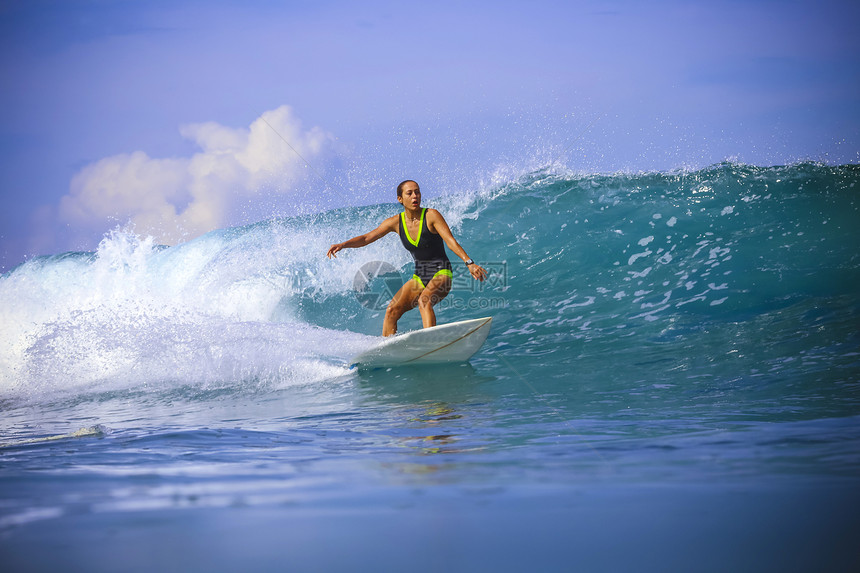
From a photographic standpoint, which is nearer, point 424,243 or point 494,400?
point 494,400

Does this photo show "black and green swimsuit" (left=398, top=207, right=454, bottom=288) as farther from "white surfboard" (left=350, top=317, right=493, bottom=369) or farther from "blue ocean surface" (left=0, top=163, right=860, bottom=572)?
"blue ocean surface" (left=0, top=163, right=860, bottom=572)

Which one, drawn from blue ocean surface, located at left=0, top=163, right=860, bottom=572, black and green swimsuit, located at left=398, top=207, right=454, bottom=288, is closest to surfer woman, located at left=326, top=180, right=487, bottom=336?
black and green swimsuit, located at left=398, top=207, right=454, bottom=288

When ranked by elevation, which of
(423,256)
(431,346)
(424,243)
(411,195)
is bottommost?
(431,346)

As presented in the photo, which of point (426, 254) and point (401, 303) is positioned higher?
point (426, 254)

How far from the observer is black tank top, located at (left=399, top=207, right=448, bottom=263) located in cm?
581

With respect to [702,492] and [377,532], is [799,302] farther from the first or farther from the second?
[377,532]

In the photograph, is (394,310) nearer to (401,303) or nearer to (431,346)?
(401,303)

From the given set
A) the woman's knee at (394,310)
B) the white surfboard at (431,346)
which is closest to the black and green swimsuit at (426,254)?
the woman's knee at (394,310)

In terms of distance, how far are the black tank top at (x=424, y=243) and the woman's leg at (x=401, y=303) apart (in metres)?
0.27

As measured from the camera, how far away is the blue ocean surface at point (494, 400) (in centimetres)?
153

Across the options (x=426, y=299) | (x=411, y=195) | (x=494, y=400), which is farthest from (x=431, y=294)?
(x=494, y=400)

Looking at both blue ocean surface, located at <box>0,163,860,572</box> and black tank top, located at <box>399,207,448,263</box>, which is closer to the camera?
blue ocean surface, located at <box>0,163,860,572</box>

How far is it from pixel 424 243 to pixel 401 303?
632 millimetres

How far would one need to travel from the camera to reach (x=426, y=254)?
588cm
